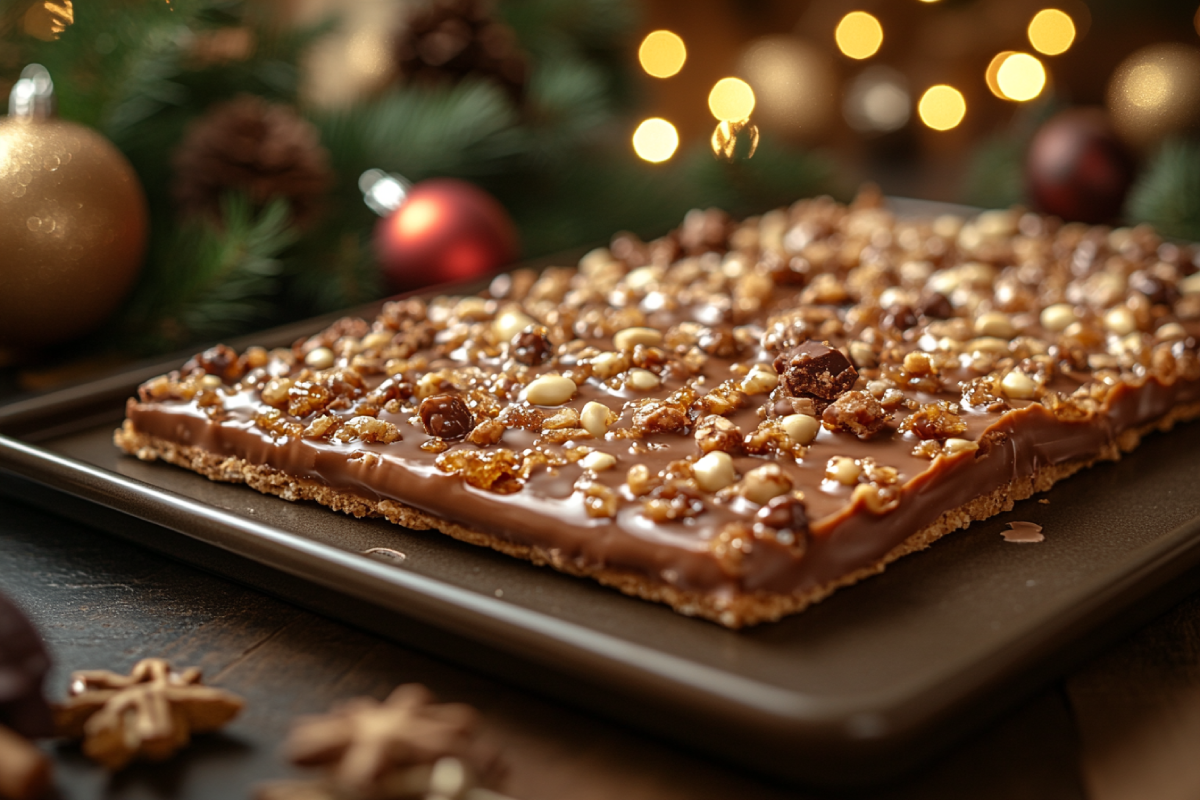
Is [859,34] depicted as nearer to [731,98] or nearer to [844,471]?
[731,98]

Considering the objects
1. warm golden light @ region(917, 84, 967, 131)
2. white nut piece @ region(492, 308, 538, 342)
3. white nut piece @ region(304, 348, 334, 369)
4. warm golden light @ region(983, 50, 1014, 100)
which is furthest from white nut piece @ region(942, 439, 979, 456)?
warm golden light @ region(917, 84, 967, 131)

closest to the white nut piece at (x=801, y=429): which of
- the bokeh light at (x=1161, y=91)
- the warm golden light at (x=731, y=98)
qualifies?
the bokeh light at (x=1161, y=91)

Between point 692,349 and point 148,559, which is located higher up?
point 692,349

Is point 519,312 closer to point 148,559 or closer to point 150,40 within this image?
point 148,559

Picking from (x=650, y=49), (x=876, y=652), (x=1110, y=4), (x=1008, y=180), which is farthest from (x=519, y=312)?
(x=650, y=49)

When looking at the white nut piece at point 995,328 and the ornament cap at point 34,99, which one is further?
the ornament cap at point 34,99

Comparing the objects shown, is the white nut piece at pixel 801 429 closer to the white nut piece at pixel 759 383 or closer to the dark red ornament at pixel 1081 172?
the white nut piece at pixel 759 383
